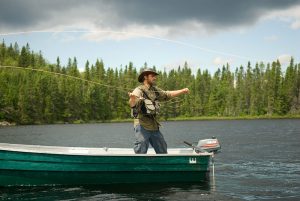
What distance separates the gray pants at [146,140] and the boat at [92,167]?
262 mm

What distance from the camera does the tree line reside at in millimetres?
99188

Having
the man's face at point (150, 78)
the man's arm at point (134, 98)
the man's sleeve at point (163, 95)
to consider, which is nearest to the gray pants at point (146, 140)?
the man's arm at point (134, 98)

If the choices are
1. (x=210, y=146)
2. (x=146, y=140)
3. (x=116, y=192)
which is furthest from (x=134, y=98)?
(x=210, y=146)

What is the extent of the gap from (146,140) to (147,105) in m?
0.93

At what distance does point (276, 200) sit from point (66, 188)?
208 inches

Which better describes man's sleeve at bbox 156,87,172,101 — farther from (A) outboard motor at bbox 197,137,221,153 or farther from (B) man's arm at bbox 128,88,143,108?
(A) outboard motor at bbox 197,137,221,153

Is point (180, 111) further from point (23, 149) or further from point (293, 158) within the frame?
point (23, 149)

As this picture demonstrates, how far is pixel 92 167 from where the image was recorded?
10992mm

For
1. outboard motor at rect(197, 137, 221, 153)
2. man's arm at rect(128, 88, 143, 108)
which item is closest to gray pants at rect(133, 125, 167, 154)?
man's arm at rect(128, 88, 143, 108)

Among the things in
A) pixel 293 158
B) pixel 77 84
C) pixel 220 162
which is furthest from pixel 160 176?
pixel 77 84

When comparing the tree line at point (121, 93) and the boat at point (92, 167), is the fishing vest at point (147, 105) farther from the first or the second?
the tree line at point (121, 93)

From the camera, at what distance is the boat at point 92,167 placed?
10.6m

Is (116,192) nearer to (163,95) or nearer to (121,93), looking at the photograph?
(163,95)

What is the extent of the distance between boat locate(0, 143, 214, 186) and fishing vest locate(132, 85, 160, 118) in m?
1.09
